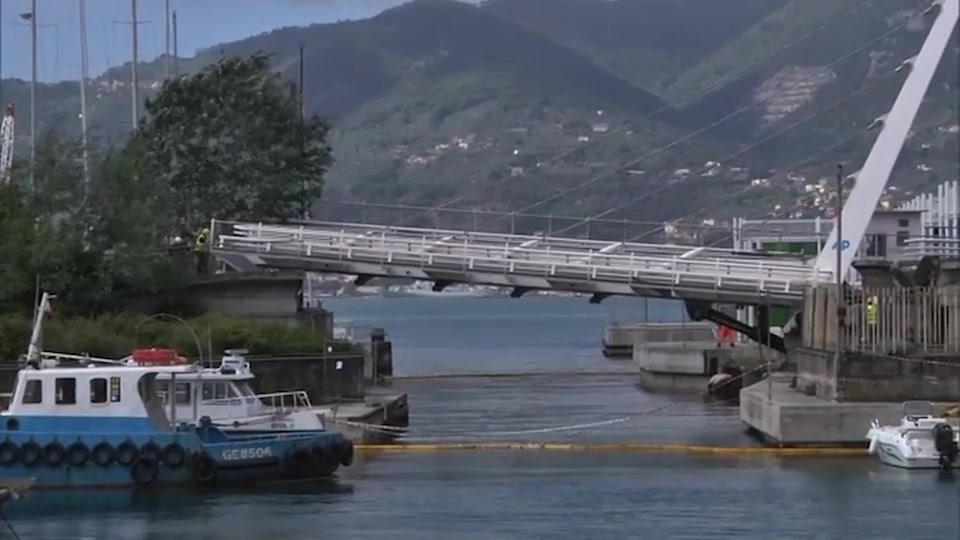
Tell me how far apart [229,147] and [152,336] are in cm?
1521

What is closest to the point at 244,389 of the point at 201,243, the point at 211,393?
the point at 211,393

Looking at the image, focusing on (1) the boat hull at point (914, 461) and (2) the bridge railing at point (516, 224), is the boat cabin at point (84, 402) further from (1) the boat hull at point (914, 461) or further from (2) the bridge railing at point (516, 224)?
(2) the bridge railing at point (516, 224)

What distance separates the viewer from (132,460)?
133ft

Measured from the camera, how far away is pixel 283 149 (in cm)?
6631

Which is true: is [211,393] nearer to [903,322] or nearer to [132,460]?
[132,460]

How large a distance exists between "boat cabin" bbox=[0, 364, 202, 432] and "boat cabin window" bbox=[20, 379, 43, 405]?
0.06ft

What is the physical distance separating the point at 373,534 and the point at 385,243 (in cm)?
2195

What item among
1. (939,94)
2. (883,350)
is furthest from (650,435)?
(939,94)

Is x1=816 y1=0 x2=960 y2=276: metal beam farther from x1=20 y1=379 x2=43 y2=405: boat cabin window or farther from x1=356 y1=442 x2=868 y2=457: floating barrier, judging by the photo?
x1=20 y1=379 x2=43 y2=405: boat cabin window

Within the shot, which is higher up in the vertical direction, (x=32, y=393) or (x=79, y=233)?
(x=79, y=233)

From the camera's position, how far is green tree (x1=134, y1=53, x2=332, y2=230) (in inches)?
2571

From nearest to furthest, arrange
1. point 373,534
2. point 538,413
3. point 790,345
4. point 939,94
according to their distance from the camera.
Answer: point 373,534 < point 790,345 < point 538,413 < point 939,94

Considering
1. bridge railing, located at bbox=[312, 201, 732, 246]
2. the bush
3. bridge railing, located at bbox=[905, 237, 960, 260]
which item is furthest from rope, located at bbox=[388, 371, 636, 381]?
bridge railing, located at bbox=[905, 237, 960, 260]

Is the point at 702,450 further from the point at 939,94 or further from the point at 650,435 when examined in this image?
the point at 939,94
